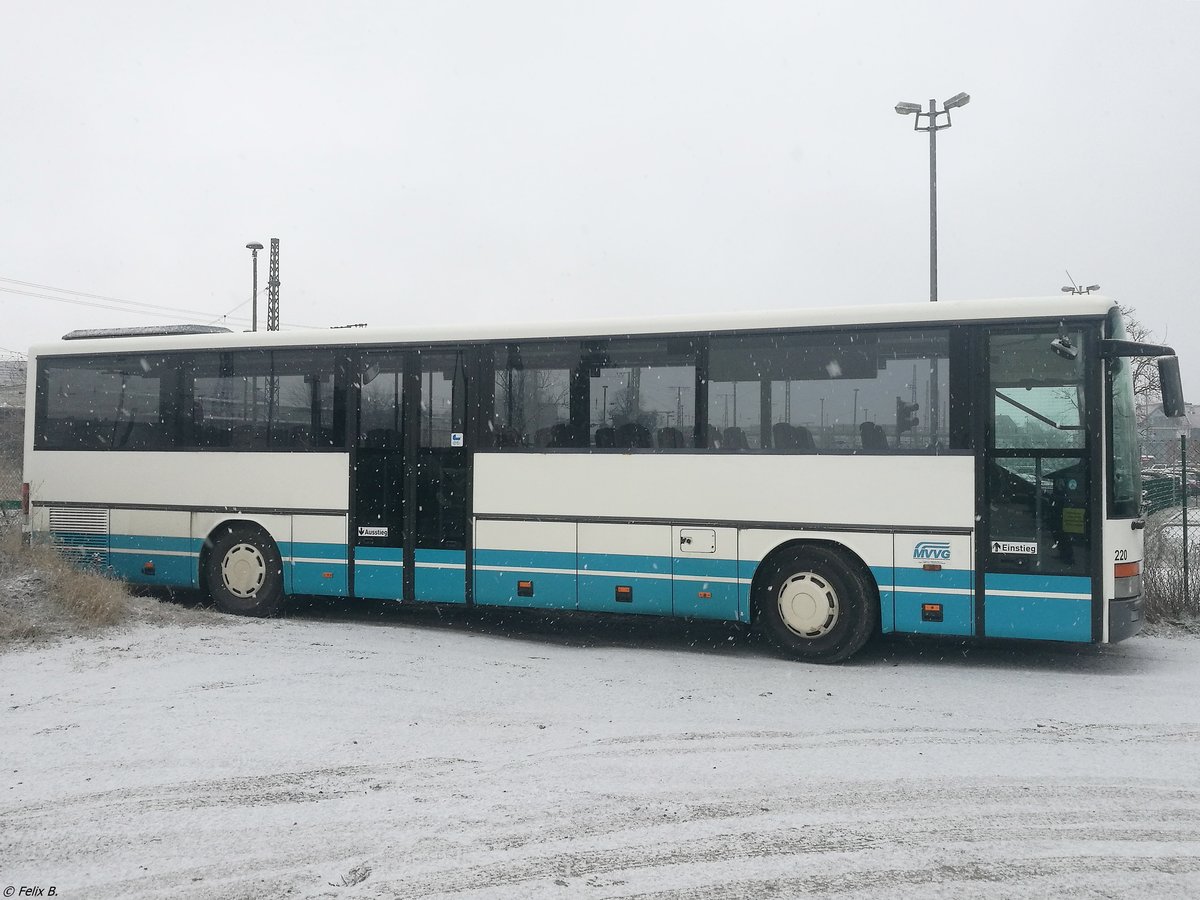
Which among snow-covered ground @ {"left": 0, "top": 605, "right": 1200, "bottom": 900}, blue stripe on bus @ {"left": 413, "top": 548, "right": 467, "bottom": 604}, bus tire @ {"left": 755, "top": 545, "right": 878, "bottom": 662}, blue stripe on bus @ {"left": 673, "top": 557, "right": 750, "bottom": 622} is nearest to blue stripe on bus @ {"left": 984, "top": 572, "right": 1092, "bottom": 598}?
snow-covered ground @ {"left": 0, "top": 605, "right": 1200, "bottom": 900}

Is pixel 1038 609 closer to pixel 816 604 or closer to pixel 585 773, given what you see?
pixel 816 604

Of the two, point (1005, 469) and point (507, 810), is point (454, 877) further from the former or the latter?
point (1005, 469)

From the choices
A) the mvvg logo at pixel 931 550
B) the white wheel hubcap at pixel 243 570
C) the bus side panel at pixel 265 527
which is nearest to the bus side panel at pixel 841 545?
the mvvg logo at pixel 931 550

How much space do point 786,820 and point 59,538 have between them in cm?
1000

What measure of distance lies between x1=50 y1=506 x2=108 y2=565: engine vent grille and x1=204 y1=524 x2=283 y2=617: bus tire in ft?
4.72

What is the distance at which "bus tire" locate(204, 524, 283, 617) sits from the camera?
1078cm

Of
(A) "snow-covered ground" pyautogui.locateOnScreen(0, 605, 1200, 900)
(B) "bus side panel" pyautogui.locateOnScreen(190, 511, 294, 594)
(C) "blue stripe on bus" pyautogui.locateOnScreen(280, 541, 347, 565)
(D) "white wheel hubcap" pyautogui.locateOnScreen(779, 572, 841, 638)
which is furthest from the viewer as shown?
(B) "bus side panel" pyautogui.locateOnScreen(190, 511, 294, 594)

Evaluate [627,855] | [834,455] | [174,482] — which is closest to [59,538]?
[174,482]

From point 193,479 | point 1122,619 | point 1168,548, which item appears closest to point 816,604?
point 1122,619

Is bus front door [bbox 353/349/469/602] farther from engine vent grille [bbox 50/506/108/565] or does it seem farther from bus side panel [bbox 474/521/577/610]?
engine vent grille [bbox 50/506/108/565]

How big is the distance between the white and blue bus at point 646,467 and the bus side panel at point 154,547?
0.03 meters

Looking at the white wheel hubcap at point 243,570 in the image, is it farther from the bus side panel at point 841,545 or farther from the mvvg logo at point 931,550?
the mvvg logo at point 931,550

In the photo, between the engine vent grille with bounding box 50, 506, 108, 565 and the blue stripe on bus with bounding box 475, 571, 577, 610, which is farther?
the engine vent grille with bounding box 50, 506, 108, 565

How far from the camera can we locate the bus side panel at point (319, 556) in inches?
409
